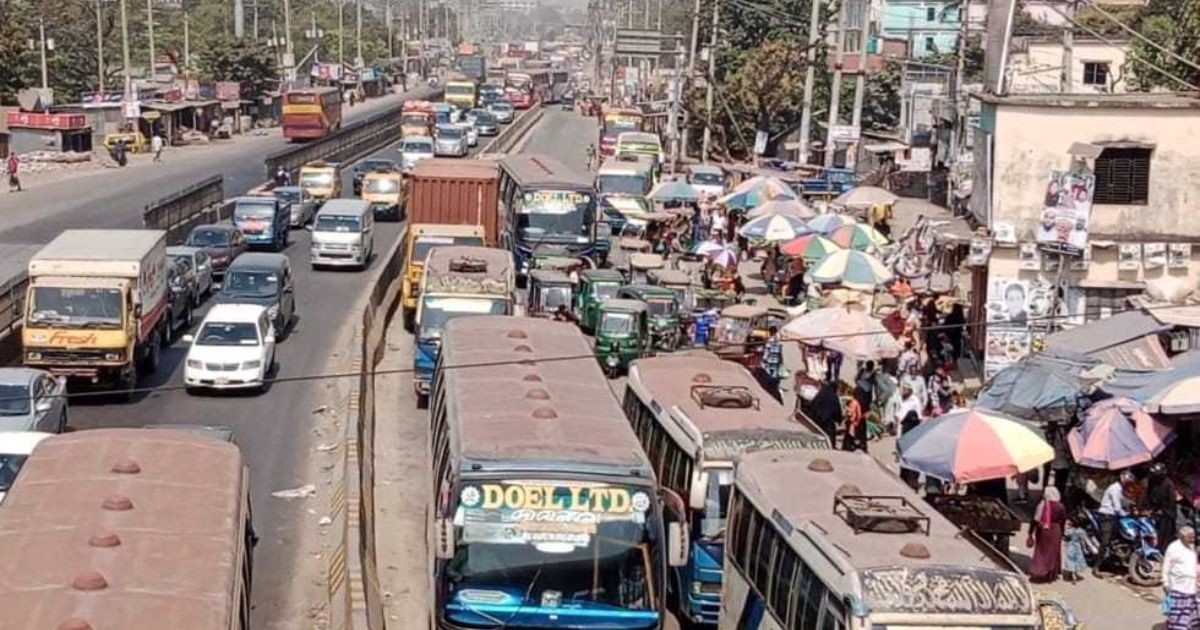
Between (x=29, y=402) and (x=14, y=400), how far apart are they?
0.63 feet

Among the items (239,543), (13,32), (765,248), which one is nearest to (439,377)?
(239,543)

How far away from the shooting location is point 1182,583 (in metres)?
15.3

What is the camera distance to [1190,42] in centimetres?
4494

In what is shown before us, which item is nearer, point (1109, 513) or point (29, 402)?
point (1109, 513)

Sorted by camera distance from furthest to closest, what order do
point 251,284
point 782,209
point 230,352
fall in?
point 782,209 < point 251,284 < point 230,352

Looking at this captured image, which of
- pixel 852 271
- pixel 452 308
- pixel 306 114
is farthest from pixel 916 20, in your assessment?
pixel 452 308

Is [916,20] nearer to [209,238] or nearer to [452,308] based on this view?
[209,238]

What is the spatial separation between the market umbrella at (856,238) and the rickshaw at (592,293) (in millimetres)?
4530

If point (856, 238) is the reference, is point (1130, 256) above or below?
above

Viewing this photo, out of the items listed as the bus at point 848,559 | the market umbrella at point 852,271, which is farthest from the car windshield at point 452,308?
the bus at point 848,559

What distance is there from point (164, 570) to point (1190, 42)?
3938cm

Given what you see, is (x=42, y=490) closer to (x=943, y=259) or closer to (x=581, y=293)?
(x=581, y=293)

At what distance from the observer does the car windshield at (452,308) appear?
88.3 ft

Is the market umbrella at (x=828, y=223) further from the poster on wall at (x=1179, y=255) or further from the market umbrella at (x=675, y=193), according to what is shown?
the market umbrella at (x=675, y=193)
